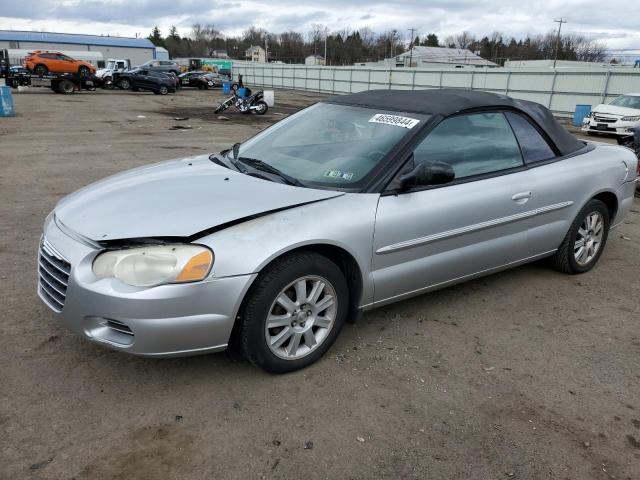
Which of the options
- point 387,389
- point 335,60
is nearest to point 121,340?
point 387,389

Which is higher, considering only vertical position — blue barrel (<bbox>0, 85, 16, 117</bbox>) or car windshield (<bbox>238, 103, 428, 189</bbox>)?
car windshield (<bbox>238, 103, 428, 189</bbox>)

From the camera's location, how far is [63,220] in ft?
10.1

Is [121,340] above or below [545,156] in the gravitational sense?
below

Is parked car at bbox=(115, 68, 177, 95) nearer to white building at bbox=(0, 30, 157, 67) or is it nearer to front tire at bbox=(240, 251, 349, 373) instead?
front tire at bbox=(240, 251, 349, 373)

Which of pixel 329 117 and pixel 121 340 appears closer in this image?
pixel 121 340

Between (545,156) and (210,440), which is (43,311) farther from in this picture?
(545,156)

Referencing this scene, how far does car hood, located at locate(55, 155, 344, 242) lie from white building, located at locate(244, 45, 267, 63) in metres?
109

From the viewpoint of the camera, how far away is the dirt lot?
2371mm

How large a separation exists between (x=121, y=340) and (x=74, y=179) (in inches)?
245

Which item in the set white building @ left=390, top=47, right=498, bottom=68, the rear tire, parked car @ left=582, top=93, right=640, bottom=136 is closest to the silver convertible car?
parked car @ left=582, top=93, right=640, bottom=136

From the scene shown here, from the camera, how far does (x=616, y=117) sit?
17.1 m

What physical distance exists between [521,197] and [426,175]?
41.5 inches

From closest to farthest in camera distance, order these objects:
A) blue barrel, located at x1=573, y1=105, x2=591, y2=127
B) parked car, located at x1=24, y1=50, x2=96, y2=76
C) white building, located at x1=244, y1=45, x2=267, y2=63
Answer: blue barrel, located at x1=573, y1=105, x2=591, y2=127
parked car, located at x1=24, y1=50, x2=96, y2=76
white building, located at x1=244, y1=45, x2=267, y2=63

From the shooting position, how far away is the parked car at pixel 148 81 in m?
34.0
